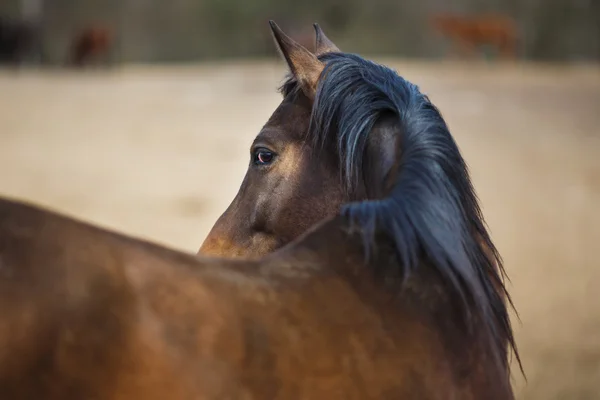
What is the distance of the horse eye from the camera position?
7.49 ft

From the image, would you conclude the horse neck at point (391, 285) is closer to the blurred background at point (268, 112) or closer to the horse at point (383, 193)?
the horse at point (383, 193)

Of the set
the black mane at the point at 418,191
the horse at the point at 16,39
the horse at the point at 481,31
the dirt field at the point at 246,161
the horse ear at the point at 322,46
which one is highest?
the horse ear at the point at 322,46

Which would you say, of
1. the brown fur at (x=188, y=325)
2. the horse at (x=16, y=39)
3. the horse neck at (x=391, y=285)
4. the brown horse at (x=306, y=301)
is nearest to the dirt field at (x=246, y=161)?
the brown horse at (x=306, y=301)

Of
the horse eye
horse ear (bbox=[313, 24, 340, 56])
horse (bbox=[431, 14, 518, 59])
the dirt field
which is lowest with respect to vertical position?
the dirt field

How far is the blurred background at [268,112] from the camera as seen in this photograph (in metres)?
6.27

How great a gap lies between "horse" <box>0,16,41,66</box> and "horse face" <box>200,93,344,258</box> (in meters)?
A: 19.7

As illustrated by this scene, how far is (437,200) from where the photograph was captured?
5.04 ft

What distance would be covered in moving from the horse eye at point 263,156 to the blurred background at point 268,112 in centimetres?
251

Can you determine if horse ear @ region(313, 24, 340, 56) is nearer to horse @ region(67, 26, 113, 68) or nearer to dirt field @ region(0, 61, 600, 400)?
dirt field @ region(0, 61, 600, 400)

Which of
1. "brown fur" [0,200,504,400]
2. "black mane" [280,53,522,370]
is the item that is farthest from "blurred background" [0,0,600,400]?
"brown fur" [0,200,504,400]

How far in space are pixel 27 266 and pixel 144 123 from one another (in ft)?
35.9

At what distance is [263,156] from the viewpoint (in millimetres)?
2299

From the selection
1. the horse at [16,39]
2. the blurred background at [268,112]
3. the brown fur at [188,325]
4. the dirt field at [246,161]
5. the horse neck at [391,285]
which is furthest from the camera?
the horse at [16,39]

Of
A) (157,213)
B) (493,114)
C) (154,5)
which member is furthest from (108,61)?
(157,213)
